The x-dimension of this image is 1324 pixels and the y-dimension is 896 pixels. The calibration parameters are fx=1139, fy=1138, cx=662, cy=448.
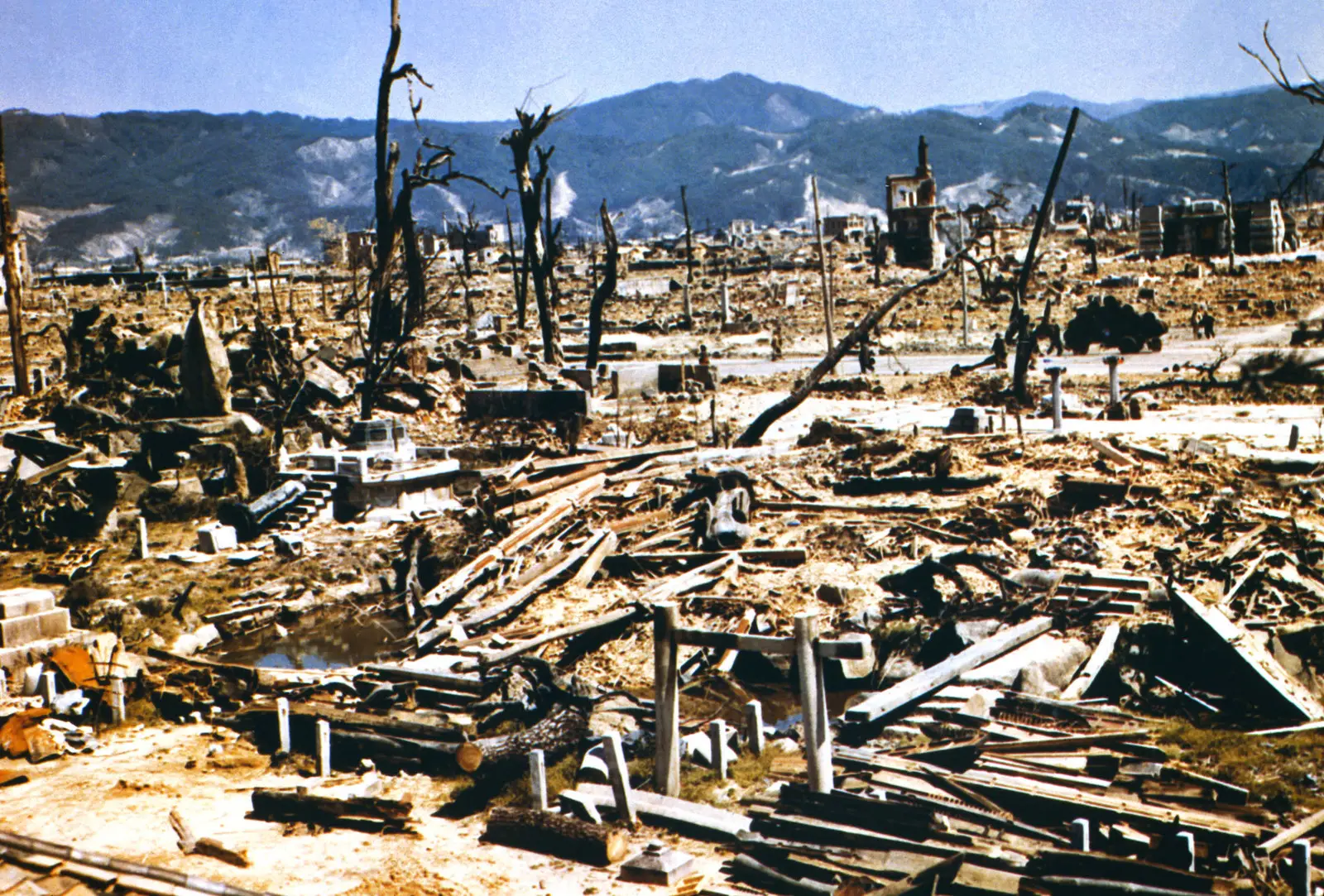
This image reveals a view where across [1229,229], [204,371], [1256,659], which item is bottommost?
[1256,659]

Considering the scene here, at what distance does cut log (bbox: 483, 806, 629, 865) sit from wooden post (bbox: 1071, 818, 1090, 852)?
2744mm

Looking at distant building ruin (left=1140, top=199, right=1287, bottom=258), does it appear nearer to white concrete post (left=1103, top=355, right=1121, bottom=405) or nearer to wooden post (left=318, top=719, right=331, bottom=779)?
white concrete post (left=1103, top=355, right=1121, bottom=405)

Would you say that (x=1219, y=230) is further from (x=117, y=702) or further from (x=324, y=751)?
(x=117, y=702)

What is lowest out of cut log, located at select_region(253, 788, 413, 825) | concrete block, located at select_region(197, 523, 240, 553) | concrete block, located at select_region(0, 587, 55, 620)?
cut log, located at select_region(253, 788, 413, 825)

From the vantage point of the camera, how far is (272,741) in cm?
972

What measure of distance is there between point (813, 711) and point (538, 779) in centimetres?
199

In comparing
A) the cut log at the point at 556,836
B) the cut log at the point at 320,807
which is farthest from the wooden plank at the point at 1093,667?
the cut log at the point at 320,807

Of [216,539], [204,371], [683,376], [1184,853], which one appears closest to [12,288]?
[204,371]

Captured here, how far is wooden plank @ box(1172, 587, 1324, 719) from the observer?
28.7ft

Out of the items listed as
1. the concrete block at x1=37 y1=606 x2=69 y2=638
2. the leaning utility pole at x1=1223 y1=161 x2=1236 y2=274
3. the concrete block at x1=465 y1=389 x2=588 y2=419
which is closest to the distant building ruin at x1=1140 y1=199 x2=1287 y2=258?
the leaning utility pole at x1=1223 y1=161 x2=1236 y2=274

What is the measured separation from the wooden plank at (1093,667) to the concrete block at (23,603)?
9697mm

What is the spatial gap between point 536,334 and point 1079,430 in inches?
963

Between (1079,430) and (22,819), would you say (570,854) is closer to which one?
(22,819)

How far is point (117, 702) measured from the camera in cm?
1038
